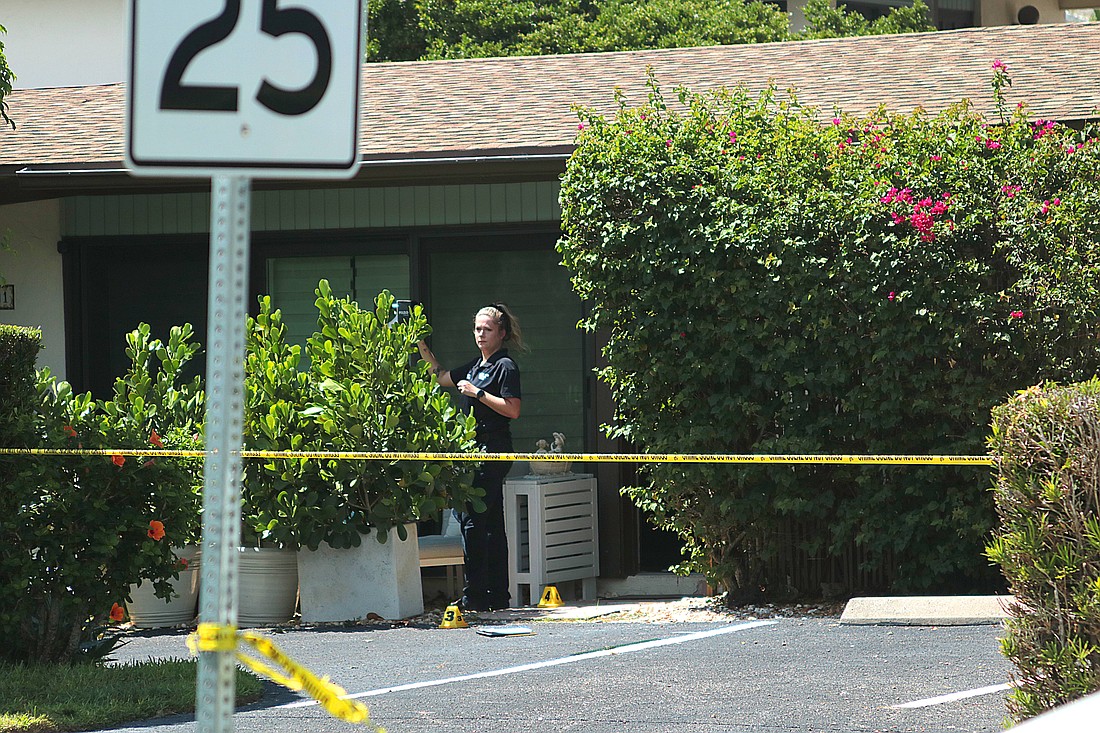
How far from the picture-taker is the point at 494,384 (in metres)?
8.97

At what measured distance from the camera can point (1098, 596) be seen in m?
4.59

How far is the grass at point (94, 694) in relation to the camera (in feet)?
18.6

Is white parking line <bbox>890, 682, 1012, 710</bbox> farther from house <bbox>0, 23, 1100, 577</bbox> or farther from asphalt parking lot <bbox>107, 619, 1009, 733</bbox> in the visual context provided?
house <bbox>0, 23, 1100, 577</bbox>

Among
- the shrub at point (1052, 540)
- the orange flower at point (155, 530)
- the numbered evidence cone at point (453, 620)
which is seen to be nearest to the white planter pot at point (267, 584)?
the numbered evidence cone at point (453, 620)

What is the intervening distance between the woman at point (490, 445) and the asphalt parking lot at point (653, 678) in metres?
0.78

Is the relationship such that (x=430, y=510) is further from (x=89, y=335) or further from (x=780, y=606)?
(x=89, y=335)

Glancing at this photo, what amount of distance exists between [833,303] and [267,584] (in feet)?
12.4

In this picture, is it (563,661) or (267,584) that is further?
(267,584)

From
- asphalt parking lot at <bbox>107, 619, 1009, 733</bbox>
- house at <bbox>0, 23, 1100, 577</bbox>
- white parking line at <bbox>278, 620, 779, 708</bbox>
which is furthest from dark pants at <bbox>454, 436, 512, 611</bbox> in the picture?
white parking line at <bbox>278, 620, 779, 708</bbox>

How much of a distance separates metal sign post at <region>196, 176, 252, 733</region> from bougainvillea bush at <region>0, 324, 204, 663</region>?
434 centimetres

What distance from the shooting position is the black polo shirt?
890 cm

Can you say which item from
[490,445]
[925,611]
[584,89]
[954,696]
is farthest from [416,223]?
[954,696]

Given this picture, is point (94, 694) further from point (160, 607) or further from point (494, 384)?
point (494, 384)

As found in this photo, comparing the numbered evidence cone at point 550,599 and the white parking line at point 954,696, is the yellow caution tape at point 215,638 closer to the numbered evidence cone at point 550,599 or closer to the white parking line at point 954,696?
the white parking line at point 954,696
